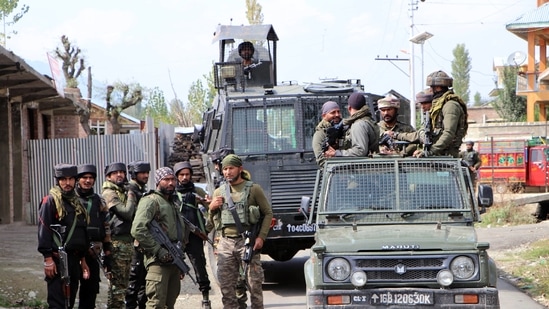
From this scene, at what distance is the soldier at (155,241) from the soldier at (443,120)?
2.52 meters

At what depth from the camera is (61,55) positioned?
1622 inches

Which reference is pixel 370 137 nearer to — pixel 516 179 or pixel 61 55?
pixel 516 179

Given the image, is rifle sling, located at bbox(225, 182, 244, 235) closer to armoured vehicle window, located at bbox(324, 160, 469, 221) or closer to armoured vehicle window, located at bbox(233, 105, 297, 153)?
armoured vehicle window, located at bbox(324, 160, 469, 221)

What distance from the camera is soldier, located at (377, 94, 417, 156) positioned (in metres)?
9.27

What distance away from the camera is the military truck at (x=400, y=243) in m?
6.87

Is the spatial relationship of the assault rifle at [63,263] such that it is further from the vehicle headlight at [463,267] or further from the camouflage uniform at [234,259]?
the vehicle headlight at [463,267]

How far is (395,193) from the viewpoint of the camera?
788 cm

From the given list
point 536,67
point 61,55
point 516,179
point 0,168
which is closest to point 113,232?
point 0,168

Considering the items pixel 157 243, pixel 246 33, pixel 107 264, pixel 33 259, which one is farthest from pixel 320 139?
pixel 246 33

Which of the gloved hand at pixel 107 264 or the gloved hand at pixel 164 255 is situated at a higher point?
the gloved hand at pixel 164 255

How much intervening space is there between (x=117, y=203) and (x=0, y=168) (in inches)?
417

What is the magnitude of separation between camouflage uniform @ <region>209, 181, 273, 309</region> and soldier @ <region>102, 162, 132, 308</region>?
44.8 inches

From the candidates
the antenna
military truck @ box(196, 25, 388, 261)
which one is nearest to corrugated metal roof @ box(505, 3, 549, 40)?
the antenna

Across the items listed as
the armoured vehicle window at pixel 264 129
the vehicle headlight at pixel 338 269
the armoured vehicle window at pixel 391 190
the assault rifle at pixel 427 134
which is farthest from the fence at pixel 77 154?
the vehicle headlight at pixel 338 269
